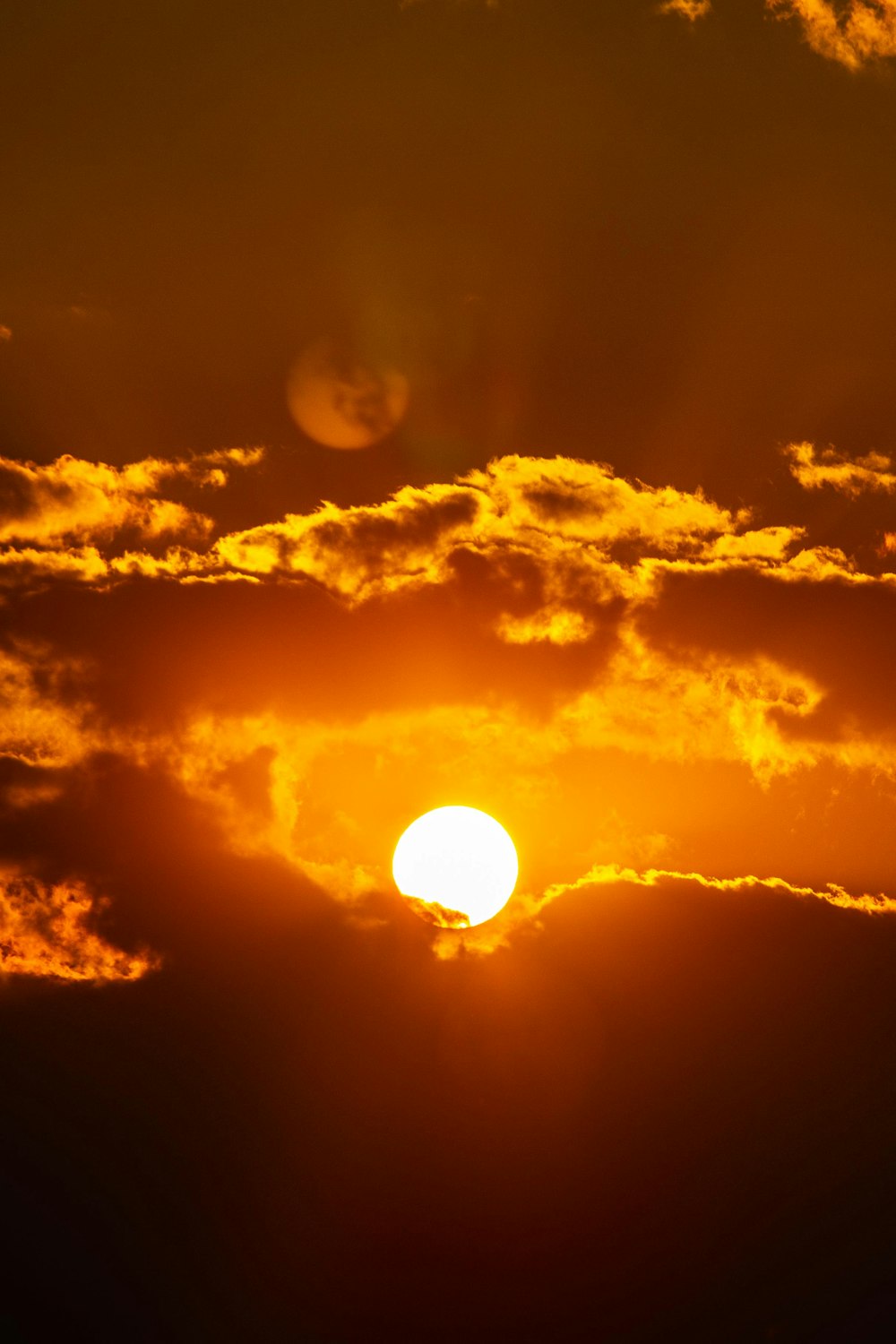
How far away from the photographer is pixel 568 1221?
21.4 meters

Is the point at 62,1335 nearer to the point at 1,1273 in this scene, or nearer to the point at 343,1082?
the point at 1,1273

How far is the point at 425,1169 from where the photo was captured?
21.3 meters

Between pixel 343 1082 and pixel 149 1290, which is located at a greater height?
pixel 343 1082

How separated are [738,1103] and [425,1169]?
604cm

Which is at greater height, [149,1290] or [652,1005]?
[652,1005]

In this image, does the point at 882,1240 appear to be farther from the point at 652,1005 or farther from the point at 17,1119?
the point at 17,1119

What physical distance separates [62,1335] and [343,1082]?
6.44 meters

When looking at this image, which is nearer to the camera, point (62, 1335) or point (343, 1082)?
point (62, 1335)

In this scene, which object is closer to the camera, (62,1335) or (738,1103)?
(62,1335)

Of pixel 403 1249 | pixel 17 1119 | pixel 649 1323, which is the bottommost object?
pixel 649 1323

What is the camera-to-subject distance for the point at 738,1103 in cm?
2180

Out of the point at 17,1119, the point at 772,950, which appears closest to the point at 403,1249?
the point at 17,1119

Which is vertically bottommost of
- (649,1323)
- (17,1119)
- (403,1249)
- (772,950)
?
(649,1323)

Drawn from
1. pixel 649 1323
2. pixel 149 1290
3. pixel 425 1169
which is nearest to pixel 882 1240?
pixel 649 1323
